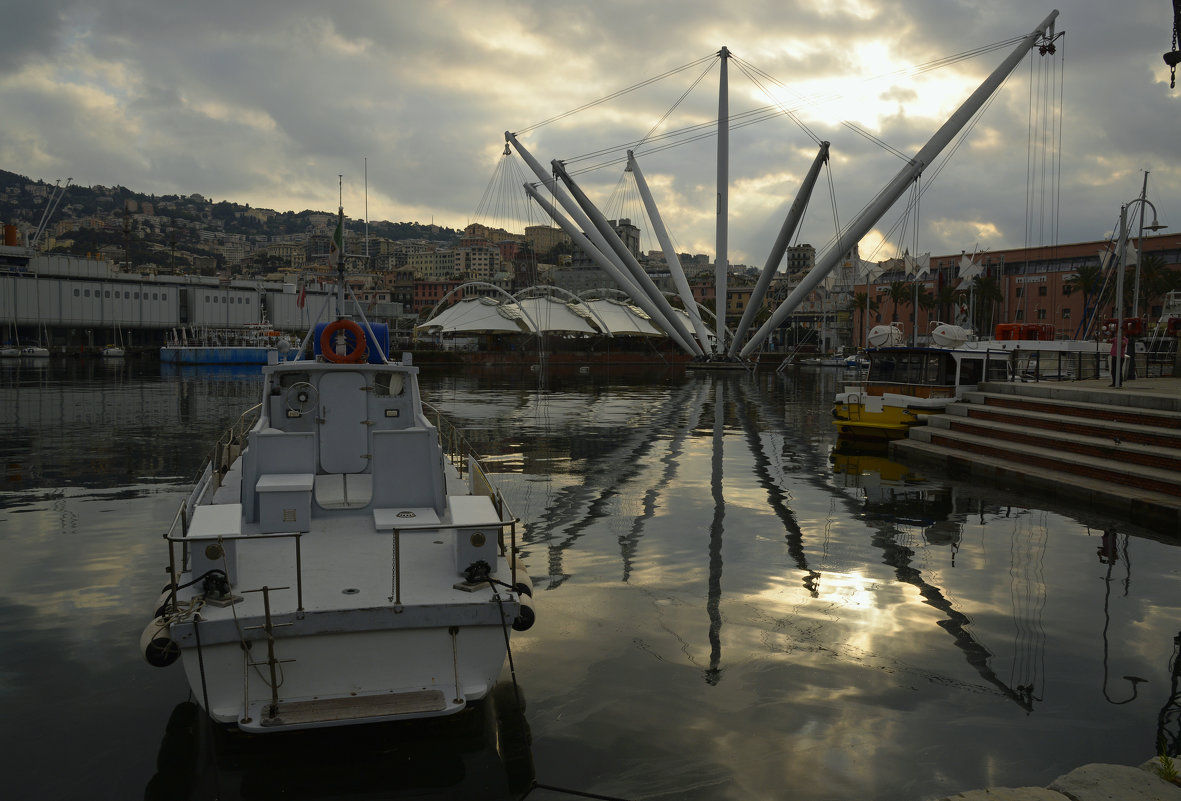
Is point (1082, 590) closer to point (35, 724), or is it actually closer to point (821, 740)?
point (821, 740)

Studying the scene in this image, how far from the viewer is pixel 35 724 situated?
6559 mm

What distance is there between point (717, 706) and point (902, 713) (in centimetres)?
159

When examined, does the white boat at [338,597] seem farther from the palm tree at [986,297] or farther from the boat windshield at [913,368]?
the palm tree at [986,297]

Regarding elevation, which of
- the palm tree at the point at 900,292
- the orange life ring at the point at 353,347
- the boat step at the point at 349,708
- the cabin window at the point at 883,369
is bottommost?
the boat step at the point at 349,708

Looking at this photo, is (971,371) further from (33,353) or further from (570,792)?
(33,353)

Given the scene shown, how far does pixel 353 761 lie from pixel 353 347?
221 inches

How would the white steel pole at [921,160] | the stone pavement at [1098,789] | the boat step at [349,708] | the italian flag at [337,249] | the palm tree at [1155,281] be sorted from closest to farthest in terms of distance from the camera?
the stone pavement at [1098,789], the boat step at [349,708], the italian flag at [337,249], the white steel pole at [921,160], the palm tree at [1155,281]

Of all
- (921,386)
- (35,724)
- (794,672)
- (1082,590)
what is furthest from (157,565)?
(921,386)

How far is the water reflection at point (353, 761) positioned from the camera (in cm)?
566

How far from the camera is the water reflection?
223 inches

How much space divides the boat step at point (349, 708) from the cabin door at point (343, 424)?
4.20m

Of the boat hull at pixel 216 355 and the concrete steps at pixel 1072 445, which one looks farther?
the boat hull at pixel 216 355

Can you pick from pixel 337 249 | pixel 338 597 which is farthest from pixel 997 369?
pixel 338 597

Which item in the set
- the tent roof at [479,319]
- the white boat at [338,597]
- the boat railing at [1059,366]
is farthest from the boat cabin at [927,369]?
the tent roof at [479,319]
